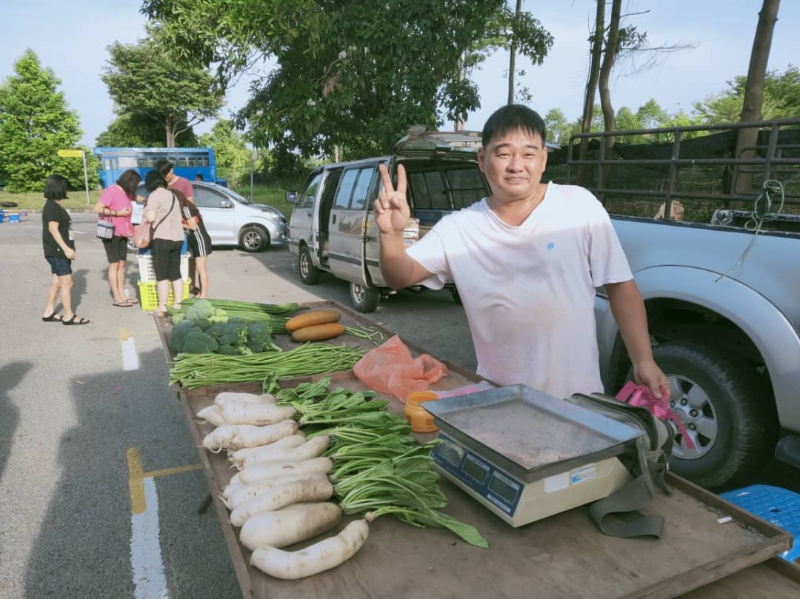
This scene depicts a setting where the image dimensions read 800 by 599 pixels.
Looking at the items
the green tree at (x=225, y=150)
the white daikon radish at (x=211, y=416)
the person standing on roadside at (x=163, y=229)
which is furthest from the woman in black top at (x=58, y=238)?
the green tree at (x=225, y=150)

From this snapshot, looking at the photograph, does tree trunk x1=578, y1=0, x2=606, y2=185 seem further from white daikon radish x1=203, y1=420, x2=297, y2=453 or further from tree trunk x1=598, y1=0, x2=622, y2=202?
white daikon radish x1=203, y1=420, x2=297, y2=453

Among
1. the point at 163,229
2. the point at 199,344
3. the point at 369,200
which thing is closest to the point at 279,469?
the point at 199,344

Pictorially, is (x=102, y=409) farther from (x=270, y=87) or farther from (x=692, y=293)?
(x=270, y=87)

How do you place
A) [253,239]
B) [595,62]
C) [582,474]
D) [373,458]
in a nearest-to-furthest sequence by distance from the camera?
[582,474] < [373,458] < [595,62] < [253,239]

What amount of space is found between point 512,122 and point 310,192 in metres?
9.00

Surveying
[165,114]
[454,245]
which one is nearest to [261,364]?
[454,245]

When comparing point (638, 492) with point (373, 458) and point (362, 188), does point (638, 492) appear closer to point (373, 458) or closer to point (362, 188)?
point (373, 458)

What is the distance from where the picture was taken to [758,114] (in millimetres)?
7766

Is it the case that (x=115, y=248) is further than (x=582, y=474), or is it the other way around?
(x=115, y=248)

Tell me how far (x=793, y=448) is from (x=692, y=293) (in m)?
1.00

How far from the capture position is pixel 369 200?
25.4 feet

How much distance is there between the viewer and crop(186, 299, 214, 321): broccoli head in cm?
364

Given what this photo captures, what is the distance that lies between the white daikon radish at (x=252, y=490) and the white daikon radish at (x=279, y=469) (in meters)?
0.03

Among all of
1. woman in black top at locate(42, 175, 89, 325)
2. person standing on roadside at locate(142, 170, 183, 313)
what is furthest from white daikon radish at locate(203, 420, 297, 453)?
woman in black top at locate(42, 175, 89, 325)
